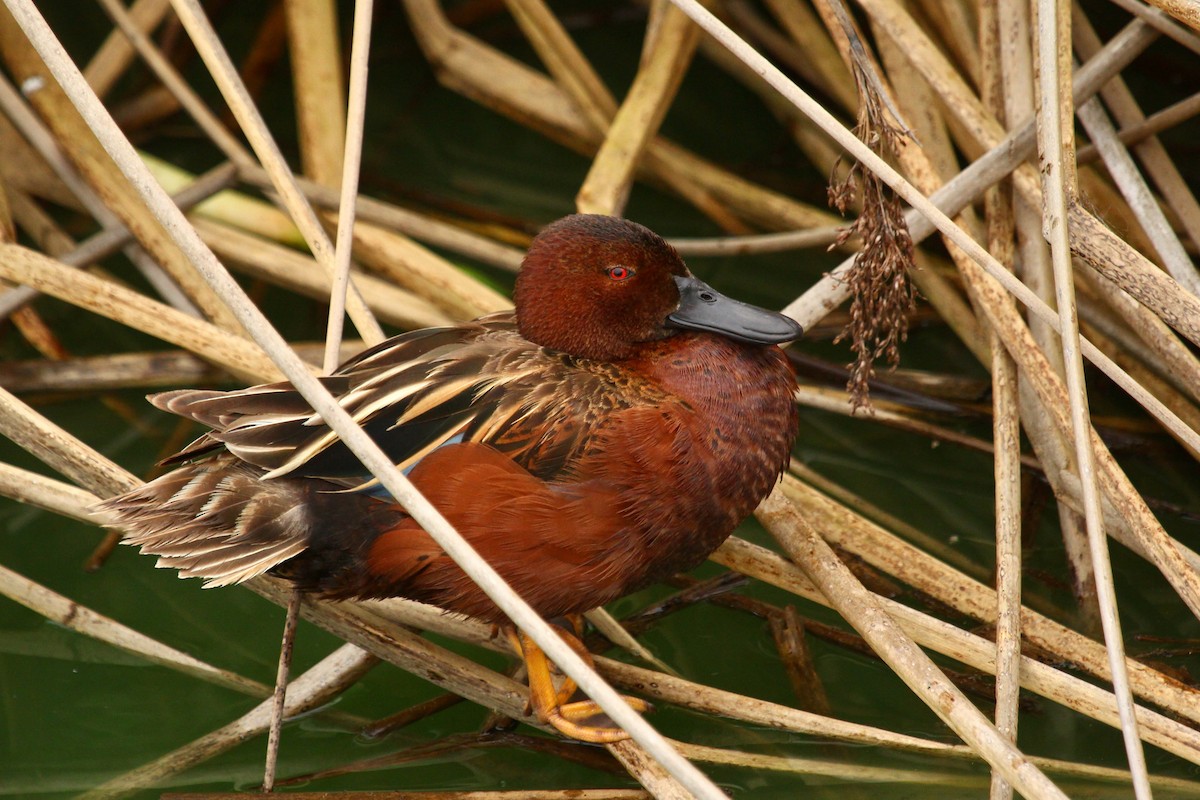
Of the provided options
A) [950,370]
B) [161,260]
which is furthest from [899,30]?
[161,260]

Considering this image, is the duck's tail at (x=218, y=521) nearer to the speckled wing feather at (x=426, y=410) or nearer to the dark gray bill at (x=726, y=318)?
the speckled wing feather at (x=426, y=410)

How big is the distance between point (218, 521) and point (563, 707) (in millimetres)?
803

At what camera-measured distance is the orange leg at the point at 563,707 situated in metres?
2.41

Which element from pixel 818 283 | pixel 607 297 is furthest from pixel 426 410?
pixel 818 283

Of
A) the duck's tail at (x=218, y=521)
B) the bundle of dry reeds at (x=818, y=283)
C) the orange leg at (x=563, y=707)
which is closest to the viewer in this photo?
the bundle of dry reeds at (x=818, y=283)

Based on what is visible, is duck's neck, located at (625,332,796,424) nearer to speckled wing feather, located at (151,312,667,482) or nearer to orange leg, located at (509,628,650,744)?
speckled wing feather, located at (151,312,667,482)

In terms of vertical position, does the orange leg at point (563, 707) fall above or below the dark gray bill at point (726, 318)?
below

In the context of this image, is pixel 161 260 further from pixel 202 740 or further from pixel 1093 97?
pixel 1093 97

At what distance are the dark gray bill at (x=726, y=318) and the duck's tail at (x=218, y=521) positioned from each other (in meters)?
0.88

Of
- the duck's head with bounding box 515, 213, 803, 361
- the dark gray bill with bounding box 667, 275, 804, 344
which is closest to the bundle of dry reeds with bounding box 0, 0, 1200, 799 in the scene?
the dark gray bill with bounding box 667, 275, 804, 344

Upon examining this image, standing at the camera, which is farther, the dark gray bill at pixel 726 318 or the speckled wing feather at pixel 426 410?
the dark gray bill at pixel 726 318

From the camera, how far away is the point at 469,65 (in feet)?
14.4

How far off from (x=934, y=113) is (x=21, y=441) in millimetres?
2566

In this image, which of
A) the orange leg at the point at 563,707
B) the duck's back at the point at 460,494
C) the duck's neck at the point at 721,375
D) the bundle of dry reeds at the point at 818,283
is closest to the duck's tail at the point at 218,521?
the duck's back at the point at 460,494
